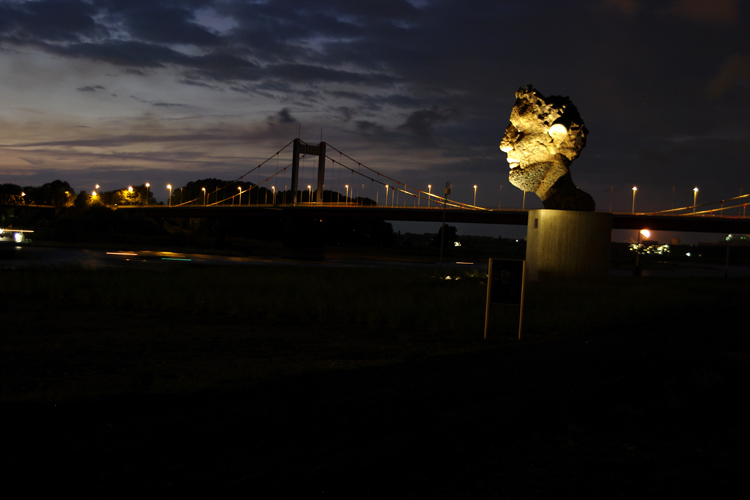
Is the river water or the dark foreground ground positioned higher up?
the dark foreground ground

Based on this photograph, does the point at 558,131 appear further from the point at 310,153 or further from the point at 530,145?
the point at 310,153

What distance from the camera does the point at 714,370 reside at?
816 cm

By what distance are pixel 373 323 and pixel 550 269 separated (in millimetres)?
11920

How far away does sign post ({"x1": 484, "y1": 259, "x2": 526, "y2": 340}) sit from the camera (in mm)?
10609

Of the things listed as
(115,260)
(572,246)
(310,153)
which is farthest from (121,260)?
(310,153)

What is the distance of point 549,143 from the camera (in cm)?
2348

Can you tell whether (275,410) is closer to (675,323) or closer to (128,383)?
(128,383)

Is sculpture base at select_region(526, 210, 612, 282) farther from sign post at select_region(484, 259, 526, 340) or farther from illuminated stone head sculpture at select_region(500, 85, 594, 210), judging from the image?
sign post at select_region(484, 259, 526, 340)

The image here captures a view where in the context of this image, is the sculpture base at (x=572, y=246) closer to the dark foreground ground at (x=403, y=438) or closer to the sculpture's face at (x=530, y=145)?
the sculpture's face at (x=530, y=145)

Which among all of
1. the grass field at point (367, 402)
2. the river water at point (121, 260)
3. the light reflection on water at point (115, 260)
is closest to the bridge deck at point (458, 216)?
the river water at point (121, 260)

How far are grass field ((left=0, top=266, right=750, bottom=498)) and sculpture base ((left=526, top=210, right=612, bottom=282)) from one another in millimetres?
8878

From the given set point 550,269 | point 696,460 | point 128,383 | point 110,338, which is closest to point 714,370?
point 696,460

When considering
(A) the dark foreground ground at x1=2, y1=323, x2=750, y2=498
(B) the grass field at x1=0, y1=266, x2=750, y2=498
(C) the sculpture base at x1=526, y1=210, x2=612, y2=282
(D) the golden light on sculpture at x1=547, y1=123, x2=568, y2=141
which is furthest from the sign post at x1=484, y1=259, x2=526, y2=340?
(D) the golden light on sculpture at x1=547, y1=123, x2=568, y2=141

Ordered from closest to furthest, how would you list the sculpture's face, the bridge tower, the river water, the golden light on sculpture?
the golden light on sculpture → the sculpture's face → the river water → the bridge tower
